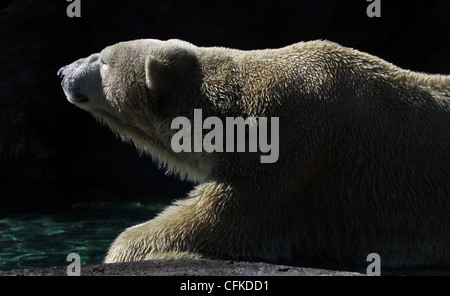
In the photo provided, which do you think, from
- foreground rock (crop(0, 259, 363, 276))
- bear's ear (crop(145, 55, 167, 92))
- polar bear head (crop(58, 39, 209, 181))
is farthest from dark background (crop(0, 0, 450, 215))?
foreground rock (crop(0, 259, 363, 276))

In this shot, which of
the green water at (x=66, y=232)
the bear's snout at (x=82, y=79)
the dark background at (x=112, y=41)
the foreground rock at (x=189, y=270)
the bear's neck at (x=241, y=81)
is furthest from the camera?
the dark background at (x=112, y=41)

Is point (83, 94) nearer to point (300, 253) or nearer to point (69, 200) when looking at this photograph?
point (300, 253)

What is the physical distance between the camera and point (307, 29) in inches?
412

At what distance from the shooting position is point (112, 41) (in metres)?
12.2

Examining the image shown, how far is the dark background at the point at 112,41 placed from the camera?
991cm

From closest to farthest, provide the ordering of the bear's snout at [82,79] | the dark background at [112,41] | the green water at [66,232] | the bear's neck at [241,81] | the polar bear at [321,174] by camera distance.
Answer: the polar bear at [321,174]
the bear's neck at [241,81]
the bear's snout at [82,79]
the green water at [66,232]
the dark background at [112,41]

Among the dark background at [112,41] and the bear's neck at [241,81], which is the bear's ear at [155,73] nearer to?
the bear's neck at [241,81]

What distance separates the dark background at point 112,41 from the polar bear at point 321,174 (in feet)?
16.2

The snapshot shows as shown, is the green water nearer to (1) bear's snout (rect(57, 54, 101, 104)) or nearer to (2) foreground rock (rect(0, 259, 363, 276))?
(1) bear's snout (rect(57, 54, 101, 104))

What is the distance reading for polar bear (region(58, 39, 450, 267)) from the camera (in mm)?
4090

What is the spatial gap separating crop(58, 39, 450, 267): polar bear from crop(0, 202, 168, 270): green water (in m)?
1.91

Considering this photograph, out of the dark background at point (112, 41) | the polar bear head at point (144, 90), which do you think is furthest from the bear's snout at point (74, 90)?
the dark background at point (112, 41)

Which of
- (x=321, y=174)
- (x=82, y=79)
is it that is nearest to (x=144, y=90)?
(x=82, y=79)

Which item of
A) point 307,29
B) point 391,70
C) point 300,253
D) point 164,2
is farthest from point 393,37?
point 300,253
